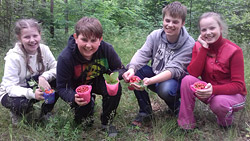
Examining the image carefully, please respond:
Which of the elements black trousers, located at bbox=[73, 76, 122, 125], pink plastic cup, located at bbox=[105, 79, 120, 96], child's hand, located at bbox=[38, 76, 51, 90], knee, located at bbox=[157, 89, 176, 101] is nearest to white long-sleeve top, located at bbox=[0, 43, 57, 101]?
child's hand, located at bbox=[38, 76, 51, 90]

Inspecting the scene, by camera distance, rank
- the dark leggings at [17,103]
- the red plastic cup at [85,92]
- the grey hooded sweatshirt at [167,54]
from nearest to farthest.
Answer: the red plastic cup at [85,92], the dark leggings at [17,103], the grey hooded sweatshirt at [167,54]

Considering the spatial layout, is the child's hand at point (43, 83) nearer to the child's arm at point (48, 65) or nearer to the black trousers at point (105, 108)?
the child's arm at point (48, 65)

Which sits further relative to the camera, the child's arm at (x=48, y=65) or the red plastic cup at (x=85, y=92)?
the child's arm at (x=48, y=65)

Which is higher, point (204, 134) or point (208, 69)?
point (208, 69)

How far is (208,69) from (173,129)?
2.82 ft

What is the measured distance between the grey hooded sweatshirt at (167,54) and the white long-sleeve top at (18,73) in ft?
4.01

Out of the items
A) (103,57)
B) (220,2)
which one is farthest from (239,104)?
(220,2)

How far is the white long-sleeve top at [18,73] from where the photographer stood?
2.35 m

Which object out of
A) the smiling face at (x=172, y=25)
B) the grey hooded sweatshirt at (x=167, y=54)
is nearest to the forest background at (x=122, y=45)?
the grey hooded sweatshirt at (x=167, y=54)

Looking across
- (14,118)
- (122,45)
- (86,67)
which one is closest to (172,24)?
(86,67)

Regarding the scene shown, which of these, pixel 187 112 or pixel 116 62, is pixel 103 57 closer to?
pixel 116 62

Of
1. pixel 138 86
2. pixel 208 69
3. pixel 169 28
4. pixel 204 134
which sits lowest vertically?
pixel 204 134

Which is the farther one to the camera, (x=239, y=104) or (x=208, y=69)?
(x=208, y=69)

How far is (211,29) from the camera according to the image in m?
2.31
